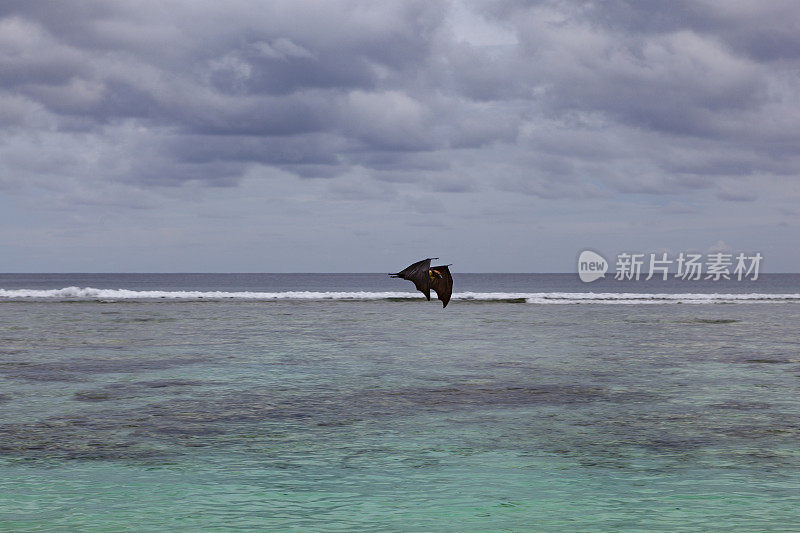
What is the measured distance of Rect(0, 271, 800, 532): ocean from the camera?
6992 millimetres

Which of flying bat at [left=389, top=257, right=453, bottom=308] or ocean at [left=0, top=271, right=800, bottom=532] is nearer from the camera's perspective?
ocean at [left=0, top=271, right=800, bottom=532]

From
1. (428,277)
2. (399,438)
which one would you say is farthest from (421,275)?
(399,438)

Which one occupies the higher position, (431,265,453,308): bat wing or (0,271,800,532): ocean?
(431,265,453,308): bat wing

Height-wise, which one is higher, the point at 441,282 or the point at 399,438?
the point at 441,282

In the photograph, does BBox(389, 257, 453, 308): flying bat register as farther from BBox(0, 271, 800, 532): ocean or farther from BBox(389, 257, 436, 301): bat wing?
BBox(0, 271, 800, 532): ocean

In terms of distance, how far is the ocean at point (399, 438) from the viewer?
699 cm

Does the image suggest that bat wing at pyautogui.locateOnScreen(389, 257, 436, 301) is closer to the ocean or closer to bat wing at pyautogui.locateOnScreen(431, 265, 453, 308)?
bat wing at pyautogui.locateOnScreen(431, 265, 453, 308)

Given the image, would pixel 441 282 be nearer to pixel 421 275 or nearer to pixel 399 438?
pixel 421 275

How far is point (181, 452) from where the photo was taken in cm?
922

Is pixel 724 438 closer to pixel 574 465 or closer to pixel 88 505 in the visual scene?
pixel 574 465

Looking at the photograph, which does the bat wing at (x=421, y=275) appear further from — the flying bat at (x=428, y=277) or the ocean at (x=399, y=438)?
the ocean at (x=399, y=438)

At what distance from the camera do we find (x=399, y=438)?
10.1m

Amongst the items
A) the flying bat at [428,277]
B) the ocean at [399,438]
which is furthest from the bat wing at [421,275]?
the ocean at [399,438]

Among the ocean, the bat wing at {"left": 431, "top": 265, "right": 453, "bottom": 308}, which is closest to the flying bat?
the bat wing at {"left": 431, "top": 265, "right": 453, "bottom": 308}
